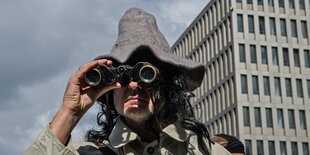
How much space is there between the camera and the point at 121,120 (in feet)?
7.93

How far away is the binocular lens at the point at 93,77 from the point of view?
2.22 m

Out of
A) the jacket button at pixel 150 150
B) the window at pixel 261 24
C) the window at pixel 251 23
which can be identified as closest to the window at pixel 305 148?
the window at pixel 261 24

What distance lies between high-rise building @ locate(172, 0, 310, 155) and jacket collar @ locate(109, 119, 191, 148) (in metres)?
39.0

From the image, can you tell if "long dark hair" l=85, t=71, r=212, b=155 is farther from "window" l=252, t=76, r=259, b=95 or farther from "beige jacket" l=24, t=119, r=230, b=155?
"window" l=252, t=76, r=259, b=95

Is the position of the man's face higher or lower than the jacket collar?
higher

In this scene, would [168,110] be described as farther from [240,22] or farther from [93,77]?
[240,22]

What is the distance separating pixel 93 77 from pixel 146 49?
30 cm

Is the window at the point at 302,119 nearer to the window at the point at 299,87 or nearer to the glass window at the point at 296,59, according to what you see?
the window at the point at 299,87

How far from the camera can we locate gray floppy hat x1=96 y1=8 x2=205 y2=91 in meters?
2.41

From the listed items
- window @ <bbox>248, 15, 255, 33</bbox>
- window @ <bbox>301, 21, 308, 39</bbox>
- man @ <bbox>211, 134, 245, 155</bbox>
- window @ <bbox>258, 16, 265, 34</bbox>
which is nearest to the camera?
man @ <bbox>211, 134, 245, 155</bbox>

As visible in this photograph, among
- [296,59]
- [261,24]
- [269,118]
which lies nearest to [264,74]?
[296,59]

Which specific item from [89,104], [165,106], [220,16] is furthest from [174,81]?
[220,16]

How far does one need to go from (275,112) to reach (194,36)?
39.3 feet

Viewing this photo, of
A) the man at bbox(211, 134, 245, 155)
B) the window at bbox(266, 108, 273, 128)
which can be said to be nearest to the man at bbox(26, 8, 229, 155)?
the man at bbox(211, 134, 245, 155)
